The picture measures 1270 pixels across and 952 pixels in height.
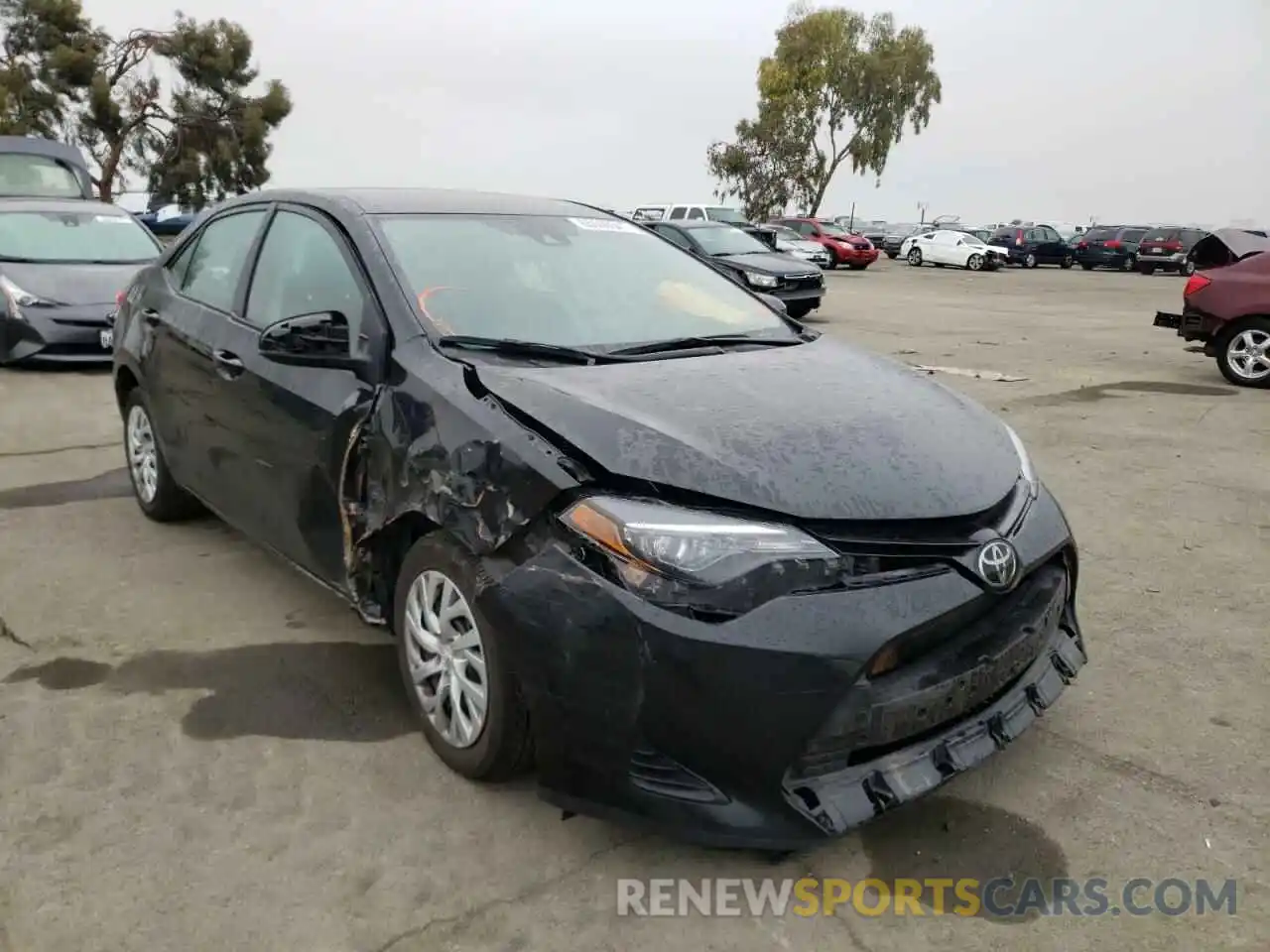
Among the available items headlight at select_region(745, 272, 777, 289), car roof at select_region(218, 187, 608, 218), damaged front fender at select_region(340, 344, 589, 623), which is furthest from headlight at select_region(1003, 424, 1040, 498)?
headlight at select_region(745, 272, 777, 289)

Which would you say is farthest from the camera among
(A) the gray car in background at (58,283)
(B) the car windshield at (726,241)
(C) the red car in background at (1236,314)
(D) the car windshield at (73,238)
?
(B) the car windshield at (726,241)

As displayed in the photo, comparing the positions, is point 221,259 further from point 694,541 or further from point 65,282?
point 65,282

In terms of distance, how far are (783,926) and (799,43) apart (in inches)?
2154

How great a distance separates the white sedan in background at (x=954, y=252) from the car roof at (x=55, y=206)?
31477 mm

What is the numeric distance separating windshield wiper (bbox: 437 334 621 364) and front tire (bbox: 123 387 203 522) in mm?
2298

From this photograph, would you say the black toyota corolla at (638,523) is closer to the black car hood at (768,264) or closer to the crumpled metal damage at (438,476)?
the crumpled metal damage at (438,476)

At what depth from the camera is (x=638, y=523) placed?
2.36 meters

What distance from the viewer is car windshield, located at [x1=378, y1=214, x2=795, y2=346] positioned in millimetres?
3295

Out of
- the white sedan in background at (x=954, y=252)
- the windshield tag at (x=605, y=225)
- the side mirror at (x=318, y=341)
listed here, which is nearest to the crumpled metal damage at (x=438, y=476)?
the side mirror at (x=318, y=341)

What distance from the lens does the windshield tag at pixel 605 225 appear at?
13.3ft

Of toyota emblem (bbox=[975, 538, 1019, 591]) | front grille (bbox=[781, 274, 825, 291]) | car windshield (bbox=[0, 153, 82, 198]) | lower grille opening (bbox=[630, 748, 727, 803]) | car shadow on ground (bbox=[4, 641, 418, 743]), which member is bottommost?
car shadow on ground (bbox=[4, 641, 418, 743])

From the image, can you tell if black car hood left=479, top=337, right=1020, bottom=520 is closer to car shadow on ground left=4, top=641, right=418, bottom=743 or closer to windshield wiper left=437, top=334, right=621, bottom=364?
windshield wiper left=437, top=334, right=621, bottom=364

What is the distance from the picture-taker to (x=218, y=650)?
3.72 m

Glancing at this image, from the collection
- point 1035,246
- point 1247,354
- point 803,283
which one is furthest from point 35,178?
point 1035,246
